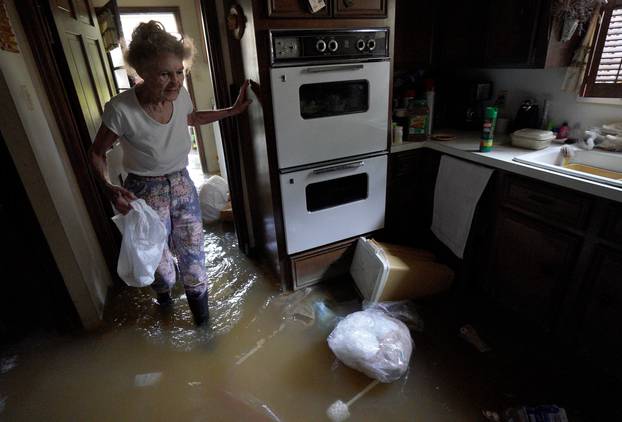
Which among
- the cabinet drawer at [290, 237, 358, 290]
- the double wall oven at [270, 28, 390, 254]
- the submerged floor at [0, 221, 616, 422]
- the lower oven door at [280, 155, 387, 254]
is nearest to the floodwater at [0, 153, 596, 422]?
the submerged floor at [0, 221, 616, 422]

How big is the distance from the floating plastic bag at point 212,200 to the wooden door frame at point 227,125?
0.67m

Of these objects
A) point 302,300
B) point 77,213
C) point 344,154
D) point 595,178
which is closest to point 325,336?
point 302,300

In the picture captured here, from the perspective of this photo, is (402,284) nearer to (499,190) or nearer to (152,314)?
(499,190)

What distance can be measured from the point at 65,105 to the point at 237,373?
166 cm

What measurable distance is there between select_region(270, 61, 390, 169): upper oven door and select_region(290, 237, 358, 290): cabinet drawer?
1.84 ft

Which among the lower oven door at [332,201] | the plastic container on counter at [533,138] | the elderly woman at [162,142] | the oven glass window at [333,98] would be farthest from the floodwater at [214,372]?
the plastic container on counter at [533,138]

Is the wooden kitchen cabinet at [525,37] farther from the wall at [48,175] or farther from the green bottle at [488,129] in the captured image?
the wall at [48,175]

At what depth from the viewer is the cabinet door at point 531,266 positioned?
4.64 feet

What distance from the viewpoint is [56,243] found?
1.61m

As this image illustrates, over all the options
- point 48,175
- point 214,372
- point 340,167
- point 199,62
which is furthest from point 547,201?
point 199,62

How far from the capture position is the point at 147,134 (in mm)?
1419

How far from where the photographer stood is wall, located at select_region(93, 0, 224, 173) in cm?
366

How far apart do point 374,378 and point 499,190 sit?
1049mm

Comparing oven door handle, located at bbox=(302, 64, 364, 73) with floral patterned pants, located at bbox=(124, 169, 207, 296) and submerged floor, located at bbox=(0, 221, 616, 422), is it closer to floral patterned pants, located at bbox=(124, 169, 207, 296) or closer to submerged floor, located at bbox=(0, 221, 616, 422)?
floral patterned pants, located at bbox=(124, 169, 207, 296)
